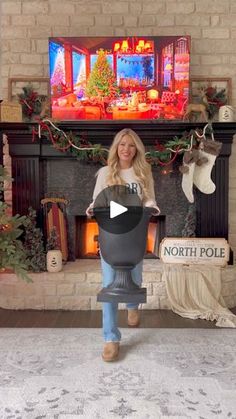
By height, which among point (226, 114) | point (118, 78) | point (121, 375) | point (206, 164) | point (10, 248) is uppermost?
point (118, 78)

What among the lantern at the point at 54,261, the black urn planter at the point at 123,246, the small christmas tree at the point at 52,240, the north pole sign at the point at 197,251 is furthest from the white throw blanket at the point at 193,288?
the black urn planter at the point at 123,246

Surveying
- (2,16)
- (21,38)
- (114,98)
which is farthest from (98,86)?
(2,16)

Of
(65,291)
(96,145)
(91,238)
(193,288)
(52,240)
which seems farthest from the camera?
(91,238)

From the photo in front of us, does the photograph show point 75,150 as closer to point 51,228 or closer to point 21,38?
point 51,228

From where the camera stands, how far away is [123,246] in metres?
1.73

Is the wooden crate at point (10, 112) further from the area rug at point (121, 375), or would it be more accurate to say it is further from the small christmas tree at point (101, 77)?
the area rug at point (121, 375)

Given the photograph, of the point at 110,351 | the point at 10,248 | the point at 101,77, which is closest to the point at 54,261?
the point at 10,248

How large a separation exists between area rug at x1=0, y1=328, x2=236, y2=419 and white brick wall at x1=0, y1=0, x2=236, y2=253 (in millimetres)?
2335

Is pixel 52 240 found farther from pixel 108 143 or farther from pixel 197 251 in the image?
pixel 197 251

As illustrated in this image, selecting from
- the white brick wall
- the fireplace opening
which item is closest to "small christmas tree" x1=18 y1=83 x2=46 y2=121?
the white brick wall

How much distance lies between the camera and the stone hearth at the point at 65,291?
135 inches

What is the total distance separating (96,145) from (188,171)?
0.81 metres

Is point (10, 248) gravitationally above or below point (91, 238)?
above
